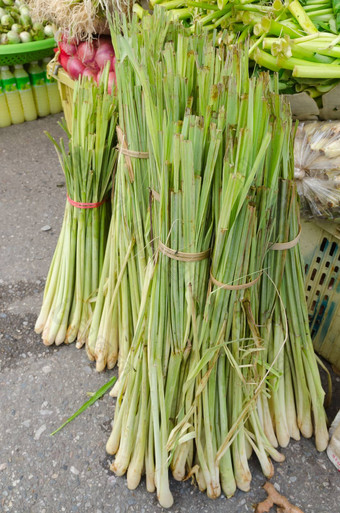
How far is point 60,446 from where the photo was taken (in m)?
1.67

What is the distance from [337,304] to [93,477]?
117cm

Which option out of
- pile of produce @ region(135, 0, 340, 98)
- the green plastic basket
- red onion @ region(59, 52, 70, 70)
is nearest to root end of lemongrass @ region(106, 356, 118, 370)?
pile of produce @ region(135, 0, 340, 98)

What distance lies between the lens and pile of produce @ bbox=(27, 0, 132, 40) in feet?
8.23

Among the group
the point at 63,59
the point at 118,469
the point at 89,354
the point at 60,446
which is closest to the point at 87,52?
the point at 63,59

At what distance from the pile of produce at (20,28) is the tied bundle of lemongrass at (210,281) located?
259cm

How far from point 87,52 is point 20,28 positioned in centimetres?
149

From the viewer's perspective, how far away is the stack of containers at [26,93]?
12.7 feet

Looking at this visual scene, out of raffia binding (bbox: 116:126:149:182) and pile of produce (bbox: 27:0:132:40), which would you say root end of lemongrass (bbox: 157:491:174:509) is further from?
pile of produce (bbox: 27:0:132:40)

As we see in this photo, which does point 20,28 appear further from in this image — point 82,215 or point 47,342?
point 47,342

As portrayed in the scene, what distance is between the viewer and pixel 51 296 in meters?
2.06

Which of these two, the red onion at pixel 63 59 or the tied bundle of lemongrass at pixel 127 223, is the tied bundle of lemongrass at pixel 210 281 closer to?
the tied bundle of lemongrass at pixel 127 223

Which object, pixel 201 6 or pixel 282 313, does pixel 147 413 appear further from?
pixel 201 6

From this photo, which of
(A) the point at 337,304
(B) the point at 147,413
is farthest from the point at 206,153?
(A) the point at 337,304

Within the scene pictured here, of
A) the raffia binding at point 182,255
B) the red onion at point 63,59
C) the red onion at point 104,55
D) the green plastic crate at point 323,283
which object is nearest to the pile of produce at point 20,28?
the red onion at point 63,59
